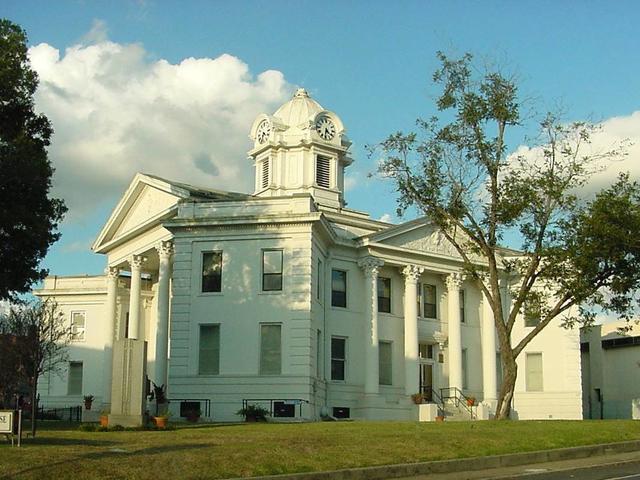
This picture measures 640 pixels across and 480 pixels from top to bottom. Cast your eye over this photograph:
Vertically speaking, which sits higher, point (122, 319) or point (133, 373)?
point (122, 319)

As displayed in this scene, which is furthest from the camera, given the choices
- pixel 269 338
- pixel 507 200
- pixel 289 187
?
pixel 289 187

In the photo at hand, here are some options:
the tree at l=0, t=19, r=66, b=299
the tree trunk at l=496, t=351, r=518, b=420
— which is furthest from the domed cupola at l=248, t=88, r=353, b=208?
the tree at l=0, t=19, r=66, b=299

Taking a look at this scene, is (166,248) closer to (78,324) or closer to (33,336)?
(33,336)

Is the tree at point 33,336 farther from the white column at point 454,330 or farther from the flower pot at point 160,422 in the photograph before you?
the white column at point 454,330

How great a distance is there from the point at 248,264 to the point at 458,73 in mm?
12744

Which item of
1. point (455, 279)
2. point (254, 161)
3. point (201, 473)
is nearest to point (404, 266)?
point (455, 279)

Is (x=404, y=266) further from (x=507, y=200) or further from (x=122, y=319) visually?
(x=122, y=319)

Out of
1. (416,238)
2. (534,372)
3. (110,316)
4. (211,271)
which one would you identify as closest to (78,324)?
(110,316)

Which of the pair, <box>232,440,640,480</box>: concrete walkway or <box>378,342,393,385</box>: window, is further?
<box>378,342,393,385</box>: window

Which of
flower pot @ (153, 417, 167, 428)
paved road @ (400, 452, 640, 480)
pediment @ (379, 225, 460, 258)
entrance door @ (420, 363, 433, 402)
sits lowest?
paved road @ (400, 452, 640, 480)

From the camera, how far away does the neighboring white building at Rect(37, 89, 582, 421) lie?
1558 inches

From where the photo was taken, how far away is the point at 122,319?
177 ft

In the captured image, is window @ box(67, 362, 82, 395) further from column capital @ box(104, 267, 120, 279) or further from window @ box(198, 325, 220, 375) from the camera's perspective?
→ window @ box(198, 325, 220, 375)

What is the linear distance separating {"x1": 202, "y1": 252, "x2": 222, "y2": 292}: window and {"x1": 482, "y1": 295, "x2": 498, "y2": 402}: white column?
16.0 m
